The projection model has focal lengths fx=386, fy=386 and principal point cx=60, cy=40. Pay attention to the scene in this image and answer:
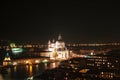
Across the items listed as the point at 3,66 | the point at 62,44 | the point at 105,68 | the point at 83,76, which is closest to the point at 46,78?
the point at 83,76

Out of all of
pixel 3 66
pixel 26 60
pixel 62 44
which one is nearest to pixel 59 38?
pixel 62 44

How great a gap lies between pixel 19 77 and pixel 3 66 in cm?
785

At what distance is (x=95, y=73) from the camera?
61.5 feet

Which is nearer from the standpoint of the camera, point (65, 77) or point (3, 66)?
point (65, 77)

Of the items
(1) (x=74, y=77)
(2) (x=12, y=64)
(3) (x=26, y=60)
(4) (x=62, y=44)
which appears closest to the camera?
(1) (x=74, y=77)

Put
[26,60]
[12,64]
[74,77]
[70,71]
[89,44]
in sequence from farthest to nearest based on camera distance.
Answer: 1. [89,44]
2. [26,60]
3. [12,64]
4. [70,71]
5. [74,77]

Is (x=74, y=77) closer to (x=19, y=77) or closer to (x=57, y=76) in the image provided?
(x=57, y=76)

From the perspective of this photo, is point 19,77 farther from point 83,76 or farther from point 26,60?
point 26,60

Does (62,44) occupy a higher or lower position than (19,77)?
higher

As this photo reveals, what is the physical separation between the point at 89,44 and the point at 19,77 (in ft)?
120

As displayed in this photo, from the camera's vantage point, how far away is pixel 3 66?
2844cm

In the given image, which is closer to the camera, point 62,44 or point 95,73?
point 95,73

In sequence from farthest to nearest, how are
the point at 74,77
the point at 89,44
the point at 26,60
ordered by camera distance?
the point at 89,44
the point at 26,60
the point at 74,77

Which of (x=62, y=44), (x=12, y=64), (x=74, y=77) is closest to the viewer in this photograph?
(x=74, y=77)
